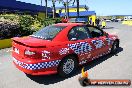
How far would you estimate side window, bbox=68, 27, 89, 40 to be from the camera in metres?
6.85

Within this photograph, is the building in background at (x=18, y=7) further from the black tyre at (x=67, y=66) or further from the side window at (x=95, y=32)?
the black tyre at (x=67, y=66)

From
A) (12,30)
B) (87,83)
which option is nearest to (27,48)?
(87,83)

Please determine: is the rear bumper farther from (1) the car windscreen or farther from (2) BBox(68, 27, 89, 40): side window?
(2) BBox(68, 27, 89, 40): side window

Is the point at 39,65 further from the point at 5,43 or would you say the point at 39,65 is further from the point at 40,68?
the point at 5,43

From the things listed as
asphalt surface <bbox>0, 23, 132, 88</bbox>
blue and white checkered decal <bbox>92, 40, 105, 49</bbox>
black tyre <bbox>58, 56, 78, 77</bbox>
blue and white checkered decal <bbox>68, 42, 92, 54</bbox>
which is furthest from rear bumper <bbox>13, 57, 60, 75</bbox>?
blue and white checkered decal <bbox>92, 40, 105, 49</bbox>

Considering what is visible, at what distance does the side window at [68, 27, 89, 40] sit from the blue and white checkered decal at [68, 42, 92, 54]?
0.71ft

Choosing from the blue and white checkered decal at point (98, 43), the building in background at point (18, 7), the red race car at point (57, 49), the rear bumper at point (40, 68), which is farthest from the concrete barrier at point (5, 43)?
the building in background at point (18, 7)

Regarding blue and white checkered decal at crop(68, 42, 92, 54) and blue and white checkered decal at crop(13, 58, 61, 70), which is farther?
blue and white checkered decal at crop(68, 42, 92, 54)

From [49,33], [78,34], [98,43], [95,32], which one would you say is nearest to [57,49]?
[49,33]

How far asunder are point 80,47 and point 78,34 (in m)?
0.46

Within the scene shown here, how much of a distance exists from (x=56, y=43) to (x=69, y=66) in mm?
882

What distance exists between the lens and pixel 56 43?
6.25 metres

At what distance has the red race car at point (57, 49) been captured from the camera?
5.85 meters

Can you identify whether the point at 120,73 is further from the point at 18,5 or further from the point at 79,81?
the point at 18,5
